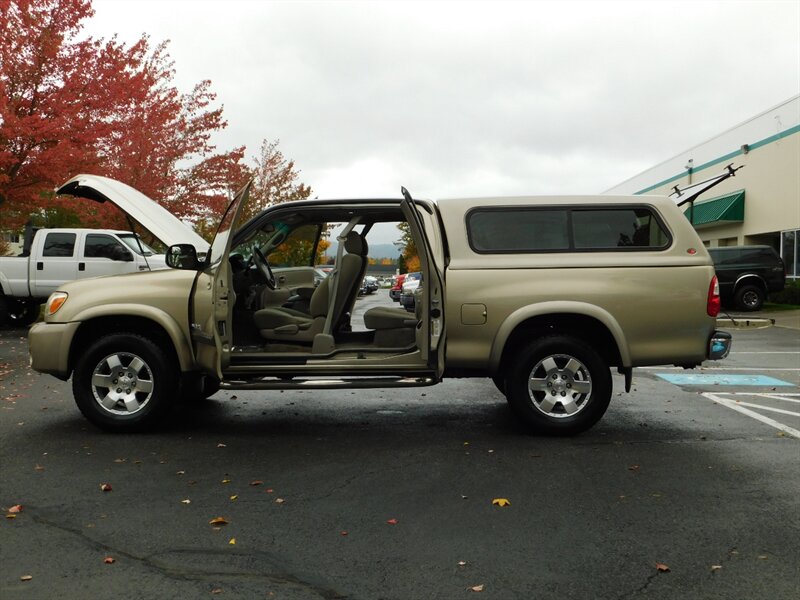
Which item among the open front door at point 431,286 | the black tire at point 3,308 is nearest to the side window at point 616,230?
the open front door at point 431,286

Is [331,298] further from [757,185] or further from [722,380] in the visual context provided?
[757,185]

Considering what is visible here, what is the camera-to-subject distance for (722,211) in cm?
2798

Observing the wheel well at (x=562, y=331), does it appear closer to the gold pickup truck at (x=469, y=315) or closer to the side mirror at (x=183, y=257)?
the gold pickup truck at (x=469, y=315)

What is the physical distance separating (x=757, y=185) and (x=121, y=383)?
25329mm

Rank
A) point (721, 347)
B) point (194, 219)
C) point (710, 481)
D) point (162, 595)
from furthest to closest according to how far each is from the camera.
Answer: point (194, 219) < point (721, 347) < point (710, 481) < point (162, 595)

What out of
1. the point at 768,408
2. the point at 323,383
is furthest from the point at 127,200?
the point at 768,408

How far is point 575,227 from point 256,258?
304 centimetres

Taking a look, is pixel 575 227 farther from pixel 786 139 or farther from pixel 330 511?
pixel 786 139

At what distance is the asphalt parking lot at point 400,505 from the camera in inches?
139

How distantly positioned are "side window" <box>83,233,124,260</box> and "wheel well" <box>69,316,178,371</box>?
10513 millimetres

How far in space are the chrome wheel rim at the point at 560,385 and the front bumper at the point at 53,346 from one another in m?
3.88

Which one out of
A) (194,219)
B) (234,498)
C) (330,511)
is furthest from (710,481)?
(194,219)

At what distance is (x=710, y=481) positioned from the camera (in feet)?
16.7

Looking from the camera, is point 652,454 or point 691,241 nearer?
point 652,454
